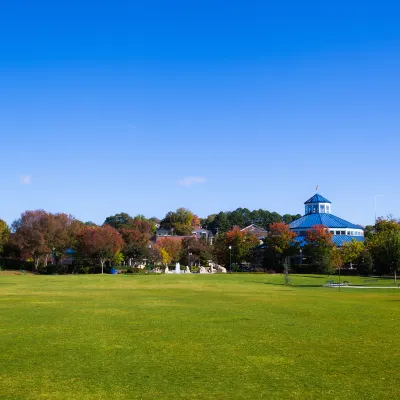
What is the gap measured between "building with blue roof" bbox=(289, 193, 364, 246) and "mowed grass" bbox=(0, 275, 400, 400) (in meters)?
100

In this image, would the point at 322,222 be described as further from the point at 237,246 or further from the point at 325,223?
the point at 237,246

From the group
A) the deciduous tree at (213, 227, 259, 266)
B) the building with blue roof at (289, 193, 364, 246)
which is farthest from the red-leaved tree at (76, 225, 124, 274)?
the building with blue roof at (289, 193, 364, 246)

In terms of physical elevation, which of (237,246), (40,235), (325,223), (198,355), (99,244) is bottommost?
(198,355)

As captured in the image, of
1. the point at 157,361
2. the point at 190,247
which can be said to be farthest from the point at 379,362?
the point at 190,247

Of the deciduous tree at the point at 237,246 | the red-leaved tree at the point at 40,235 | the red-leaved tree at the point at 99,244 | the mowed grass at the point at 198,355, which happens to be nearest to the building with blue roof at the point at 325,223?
the deciduous tree at the point at 237,246

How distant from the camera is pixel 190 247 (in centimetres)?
12025

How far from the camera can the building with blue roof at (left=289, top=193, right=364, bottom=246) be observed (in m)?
126

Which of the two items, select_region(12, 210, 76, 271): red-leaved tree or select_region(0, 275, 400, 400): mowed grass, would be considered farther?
select_region(12, 210, 76, 271): red-leaved tree

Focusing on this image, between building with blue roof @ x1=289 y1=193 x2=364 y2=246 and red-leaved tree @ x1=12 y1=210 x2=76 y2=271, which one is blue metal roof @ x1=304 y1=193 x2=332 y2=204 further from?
red-leaved tree @ x1=12 y1=210 x2=76 y2=271

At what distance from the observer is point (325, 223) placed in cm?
12812

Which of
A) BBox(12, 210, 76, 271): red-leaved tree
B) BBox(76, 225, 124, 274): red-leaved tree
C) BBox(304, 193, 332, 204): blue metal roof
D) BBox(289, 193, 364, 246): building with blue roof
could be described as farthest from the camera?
BBox(304, 193, 332, 204): blue metal roof

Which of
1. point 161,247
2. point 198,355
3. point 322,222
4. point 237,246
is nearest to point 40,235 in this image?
point 161,247

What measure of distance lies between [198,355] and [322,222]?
116801mm

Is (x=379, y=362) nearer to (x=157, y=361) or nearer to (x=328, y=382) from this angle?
(x=328, y=382)
